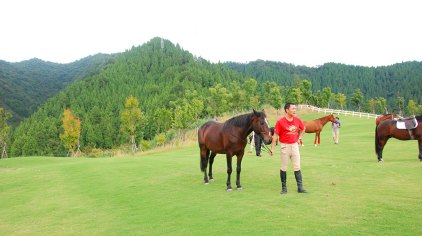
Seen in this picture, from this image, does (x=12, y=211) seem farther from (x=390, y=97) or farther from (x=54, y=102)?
(x=390, y=97)

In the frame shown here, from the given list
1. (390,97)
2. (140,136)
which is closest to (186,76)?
(140,136)

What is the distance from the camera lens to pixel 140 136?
8612 centimetres

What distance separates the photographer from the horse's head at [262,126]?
981 cm

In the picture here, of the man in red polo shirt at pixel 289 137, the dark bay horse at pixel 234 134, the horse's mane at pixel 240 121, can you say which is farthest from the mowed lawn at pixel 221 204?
the horse's mane at pixel 240 121

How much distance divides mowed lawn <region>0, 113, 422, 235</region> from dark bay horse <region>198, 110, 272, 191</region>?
1066 mm

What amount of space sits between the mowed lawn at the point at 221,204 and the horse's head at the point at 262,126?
1.52m

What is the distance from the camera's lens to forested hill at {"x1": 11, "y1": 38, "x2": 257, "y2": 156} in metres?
69.8

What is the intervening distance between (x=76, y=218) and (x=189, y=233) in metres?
3.45

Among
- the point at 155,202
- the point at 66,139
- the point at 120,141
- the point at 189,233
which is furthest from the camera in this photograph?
the point at 120,141

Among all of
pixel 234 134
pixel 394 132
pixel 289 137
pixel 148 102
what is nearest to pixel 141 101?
pixel 148 102

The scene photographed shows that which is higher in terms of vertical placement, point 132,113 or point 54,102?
point 54,102

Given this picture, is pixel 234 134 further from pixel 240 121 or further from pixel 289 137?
pixel 289 137

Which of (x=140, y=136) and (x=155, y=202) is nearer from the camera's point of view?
(x=155, y=202)

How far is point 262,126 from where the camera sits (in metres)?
9.97
